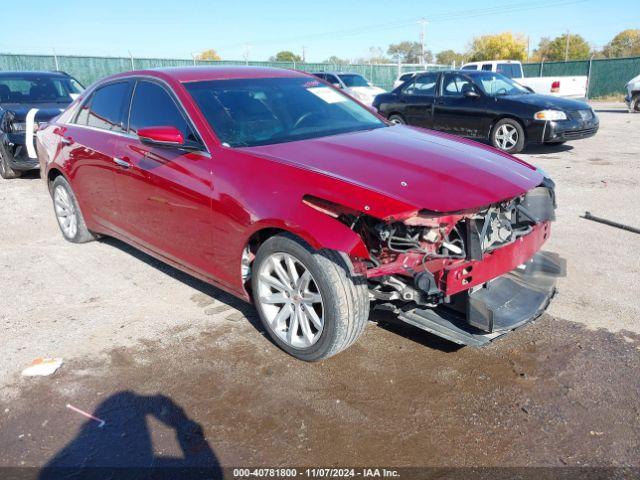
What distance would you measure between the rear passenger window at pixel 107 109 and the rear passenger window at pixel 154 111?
0.60 feet

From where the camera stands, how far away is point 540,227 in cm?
359

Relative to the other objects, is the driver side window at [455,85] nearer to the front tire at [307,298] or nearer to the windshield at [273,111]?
the windshield at [273,111]

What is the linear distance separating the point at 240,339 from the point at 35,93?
7908 millimetres

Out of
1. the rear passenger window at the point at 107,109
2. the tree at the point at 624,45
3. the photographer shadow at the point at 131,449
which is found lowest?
the photographer shadow at the point at 131,449

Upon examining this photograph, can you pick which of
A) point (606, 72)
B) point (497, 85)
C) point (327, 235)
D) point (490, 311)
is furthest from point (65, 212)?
point (606, 72)

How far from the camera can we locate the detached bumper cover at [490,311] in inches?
123

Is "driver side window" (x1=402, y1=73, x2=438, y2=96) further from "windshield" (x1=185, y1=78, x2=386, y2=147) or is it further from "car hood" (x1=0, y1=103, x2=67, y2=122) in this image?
"windshield" (x1=185, y1=78, x2=386, y2=147)

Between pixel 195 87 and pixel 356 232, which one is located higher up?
pixel 195 87

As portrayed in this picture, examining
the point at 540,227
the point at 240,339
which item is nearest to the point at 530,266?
the point at 540,227

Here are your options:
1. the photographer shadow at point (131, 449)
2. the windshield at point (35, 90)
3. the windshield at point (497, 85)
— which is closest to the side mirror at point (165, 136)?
the photographer shadow at point (131, 449)

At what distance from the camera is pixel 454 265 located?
9.77 ft

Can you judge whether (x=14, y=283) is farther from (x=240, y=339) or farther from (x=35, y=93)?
(x=35, y=93)

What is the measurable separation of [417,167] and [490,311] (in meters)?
0.95

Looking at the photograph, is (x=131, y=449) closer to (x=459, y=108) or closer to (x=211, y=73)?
(x=211, y=73)
